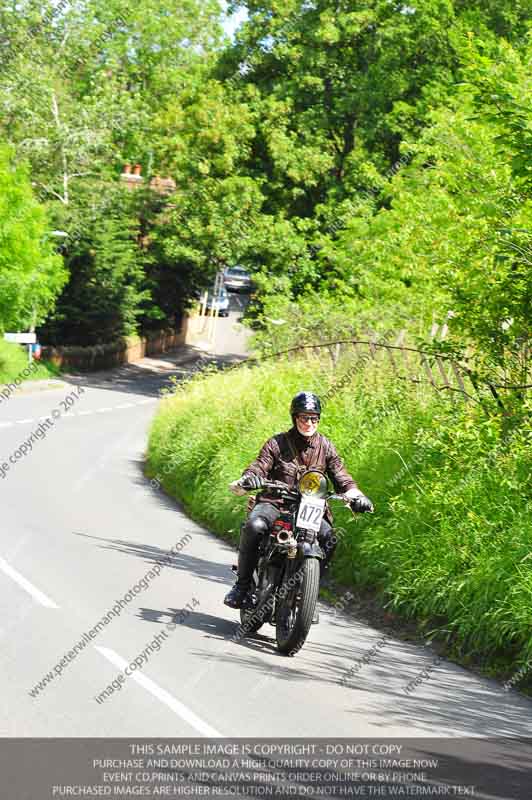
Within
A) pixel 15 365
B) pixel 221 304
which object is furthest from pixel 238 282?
pixel 15 365

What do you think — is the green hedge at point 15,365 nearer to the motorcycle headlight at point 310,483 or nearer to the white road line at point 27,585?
the white road line at point 27,585

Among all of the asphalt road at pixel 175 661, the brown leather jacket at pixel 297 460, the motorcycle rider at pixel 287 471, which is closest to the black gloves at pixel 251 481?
the motorcycle rider at pixel 287 471

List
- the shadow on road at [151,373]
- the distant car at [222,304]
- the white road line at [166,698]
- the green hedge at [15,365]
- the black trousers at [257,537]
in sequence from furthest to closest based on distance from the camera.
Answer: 1. the distant car at [222,304]
2. the shadow on road at [151,373]
3. the green hedge at [15,365]
4. the black trousers at [257,537]
5. the white road line at [166,698]

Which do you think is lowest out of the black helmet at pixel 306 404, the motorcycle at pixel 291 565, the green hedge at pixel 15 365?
the green hedge at pixel 15 365

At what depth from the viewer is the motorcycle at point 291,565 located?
353 inches

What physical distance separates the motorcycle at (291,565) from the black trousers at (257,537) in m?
0.06

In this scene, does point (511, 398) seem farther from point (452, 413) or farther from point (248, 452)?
point (248, 452)

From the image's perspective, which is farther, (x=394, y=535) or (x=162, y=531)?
(x=162, y=531)

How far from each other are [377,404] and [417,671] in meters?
6.33

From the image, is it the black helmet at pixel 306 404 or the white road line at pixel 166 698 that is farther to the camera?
the black helmet at pixel 306 404

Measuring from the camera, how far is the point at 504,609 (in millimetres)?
9461

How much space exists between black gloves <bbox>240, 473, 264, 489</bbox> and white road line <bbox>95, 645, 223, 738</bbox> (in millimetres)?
1598

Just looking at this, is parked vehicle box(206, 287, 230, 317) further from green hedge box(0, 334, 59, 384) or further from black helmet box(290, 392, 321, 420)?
black helmet box(290, 392, 321, 420)

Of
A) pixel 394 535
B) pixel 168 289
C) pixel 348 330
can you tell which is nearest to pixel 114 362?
pixel 168 289
